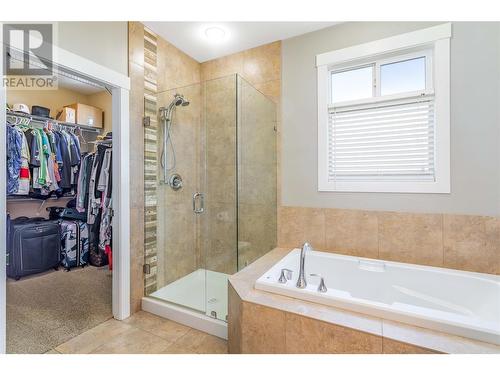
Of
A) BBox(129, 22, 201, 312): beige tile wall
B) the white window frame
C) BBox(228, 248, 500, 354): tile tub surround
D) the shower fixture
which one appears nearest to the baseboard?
BBox(129, 22, 201, 312): beige tile wall

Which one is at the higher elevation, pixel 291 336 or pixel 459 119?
pixel 459 119

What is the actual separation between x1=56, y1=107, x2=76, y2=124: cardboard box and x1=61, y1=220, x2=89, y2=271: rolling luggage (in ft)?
4.48

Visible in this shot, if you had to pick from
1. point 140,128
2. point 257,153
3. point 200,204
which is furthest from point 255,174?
point 140,128

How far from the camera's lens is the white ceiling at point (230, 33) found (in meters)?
2.16

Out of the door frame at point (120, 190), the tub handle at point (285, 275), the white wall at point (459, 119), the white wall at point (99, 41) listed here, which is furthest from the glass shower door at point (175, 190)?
the white wall at point (459, 119)

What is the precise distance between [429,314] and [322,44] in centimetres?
215

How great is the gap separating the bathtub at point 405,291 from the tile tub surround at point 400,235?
135mm

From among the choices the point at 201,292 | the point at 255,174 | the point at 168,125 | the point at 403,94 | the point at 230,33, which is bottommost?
the point at 201,292

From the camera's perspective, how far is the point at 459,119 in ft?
5.85

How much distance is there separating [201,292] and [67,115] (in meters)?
3.01

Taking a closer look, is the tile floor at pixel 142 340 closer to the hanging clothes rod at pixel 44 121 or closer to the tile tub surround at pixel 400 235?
the tile tub surround at pixel 400 235

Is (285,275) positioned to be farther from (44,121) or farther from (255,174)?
(44,121)
